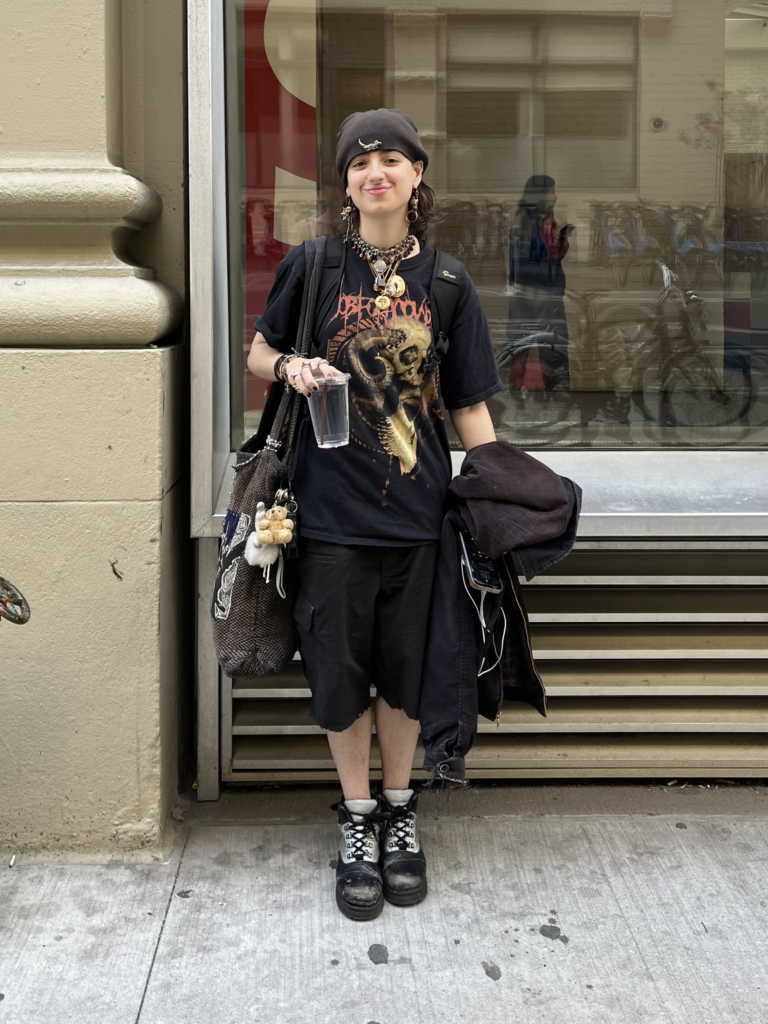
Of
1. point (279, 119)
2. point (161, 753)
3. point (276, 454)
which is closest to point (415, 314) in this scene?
point (276, 454)

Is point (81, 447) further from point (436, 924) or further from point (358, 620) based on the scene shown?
point (436, 924)

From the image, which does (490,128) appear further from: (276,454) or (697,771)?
(697,771)

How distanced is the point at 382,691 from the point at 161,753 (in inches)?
24.9

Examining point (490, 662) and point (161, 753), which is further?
point (161, 753)

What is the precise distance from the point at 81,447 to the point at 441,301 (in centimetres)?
99

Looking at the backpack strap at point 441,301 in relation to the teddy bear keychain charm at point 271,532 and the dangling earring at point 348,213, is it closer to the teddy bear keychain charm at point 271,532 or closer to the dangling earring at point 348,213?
the dangling earring at point 348,213

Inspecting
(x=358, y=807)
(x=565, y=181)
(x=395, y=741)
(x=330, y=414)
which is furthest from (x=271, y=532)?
(x=565, y=181)

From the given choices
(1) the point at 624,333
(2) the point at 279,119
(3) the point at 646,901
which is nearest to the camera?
(3) the point at 646,901

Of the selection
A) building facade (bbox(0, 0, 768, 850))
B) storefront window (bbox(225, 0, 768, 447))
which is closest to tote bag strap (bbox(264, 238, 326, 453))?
building facade (bbox(0, 0, 768, 850))

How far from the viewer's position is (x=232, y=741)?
3453 millimetres

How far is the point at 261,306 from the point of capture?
3426mm

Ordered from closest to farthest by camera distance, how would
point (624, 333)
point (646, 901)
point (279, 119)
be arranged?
point (646, 901)
point (279, 119)
point (624, 333)

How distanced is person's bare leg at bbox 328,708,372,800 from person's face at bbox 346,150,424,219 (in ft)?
4.16

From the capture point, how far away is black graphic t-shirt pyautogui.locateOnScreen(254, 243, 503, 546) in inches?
106
